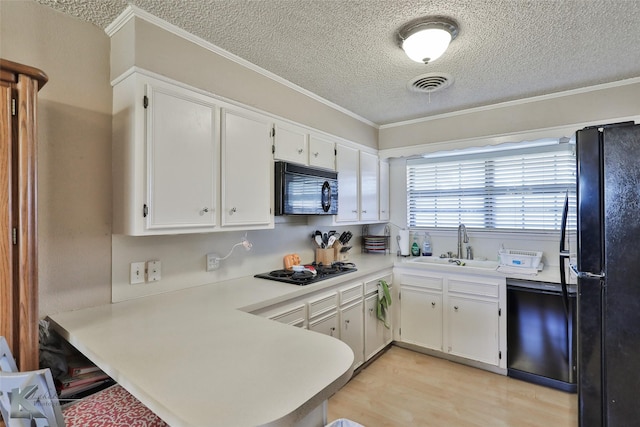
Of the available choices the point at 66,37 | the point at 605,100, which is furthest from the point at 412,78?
the point at 66,37

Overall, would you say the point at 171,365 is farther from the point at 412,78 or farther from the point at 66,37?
the point at 412,78

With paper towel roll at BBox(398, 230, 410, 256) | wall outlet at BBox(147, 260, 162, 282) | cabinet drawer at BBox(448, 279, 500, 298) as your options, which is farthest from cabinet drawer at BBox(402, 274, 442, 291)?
wall outlet at BBox(147, 260, 162, 282)

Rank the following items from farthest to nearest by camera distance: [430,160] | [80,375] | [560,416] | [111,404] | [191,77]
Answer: [430,160] < [560,416] < [191,77] < [80,375] < [111,404]

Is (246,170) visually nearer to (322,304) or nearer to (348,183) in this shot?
(322,304)

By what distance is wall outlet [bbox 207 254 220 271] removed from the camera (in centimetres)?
220

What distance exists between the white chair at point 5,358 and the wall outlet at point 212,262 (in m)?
1.17

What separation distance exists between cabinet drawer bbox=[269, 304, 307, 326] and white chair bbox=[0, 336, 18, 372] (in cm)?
111

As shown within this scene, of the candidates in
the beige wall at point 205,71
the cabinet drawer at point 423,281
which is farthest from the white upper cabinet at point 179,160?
the cabinet drawer at point 423,281

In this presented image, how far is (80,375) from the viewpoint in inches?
57.5

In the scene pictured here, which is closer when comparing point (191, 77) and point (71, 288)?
point (71, 288)

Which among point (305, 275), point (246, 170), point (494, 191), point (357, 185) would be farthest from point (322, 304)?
point (494, 191)

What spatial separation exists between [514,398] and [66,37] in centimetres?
367

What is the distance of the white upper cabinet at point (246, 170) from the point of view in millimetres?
2012

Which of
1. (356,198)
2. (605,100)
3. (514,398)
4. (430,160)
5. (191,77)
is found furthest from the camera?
(430,160)
